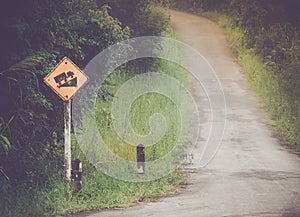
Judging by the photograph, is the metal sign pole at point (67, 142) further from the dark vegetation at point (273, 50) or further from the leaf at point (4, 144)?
the dark vegetation at point (273, 50)

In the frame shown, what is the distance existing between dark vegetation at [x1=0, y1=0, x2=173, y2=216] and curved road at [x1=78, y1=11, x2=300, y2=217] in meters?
1.42

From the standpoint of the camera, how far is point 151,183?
37.1ft

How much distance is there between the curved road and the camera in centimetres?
938

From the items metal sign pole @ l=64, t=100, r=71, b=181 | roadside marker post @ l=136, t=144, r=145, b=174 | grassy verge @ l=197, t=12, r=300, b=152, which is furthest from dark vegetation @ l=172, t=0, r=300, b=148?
metal sign pole @ l=64, t=100, r=71, b=181

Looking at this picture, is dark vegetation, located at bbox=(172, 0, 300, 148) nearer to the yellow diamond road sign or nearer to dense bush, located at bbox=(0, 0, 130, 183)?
dense bush, located at bbox=(0, 0, 130, 183)

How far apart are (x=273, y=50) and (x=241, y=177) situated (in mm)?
14817

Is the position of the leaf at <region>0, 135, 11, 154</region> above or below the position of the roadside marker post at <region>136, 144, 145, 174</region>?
above

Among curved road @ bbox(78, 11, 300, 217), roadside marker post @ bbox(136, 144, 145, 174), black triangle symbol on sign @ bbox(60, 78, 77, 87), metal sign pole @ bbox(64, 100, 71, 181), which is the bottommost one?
curved road @ bbox(78, 11, 300, 217)

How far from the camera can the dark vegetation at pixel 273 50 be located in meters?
19.3

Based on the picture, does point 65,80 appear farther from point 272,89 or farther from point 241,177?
point 272,89

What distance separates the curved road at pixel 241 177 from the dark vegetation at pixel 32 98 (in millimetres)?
1418

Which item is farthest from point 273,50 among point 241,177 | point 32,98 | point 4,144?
point 4,144

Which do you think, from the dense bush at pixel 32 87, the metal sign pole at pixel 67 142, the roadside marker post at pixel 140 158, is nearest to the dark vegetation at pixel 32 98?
the dense bush at pixel 32 87

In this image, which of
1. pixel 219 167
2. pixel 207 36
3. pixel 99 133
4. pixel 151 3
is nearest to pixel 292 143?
pixel 219 167
